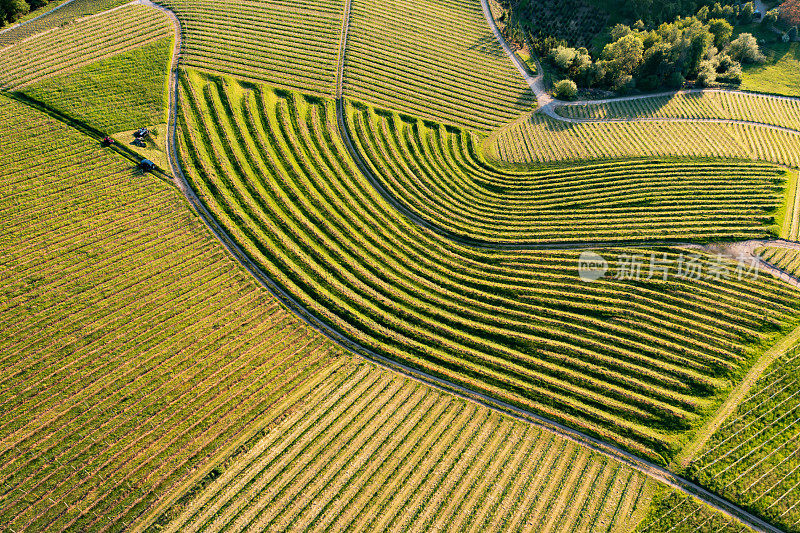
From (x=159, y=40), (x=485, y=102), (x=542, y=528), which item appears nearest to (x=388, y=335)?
(x=542, y=528)

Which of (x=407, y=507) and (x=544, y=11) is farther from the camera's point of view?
(x=544, y=11)

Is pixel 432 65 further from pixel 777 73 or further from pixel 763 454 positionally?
pixel 777 73

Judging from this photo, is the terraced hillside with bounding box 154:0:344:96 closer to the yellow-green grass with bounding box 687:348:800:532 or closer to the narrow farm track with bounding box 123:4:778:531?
the narrow farm track with bounding box 123:4:778:531

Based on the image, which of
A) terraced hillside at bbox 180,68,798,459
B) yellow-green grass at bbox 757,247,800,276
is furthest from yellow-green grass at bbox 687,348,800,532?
yellow-green grass at bbox 757,247,800,276

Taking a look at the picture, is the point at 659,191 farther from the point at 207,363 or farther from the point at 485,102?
the point at 207,363

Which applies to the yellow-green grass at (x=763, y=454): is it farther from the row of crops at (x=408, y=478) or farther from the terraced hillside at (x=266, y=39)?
the terraced hillside at (x=266, y=39)

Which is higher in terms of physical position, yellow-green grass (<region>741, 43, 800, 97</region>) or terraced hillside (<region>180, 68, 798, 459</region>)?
yellow-green grass (<region>741, 43, 800, 97</region>)
